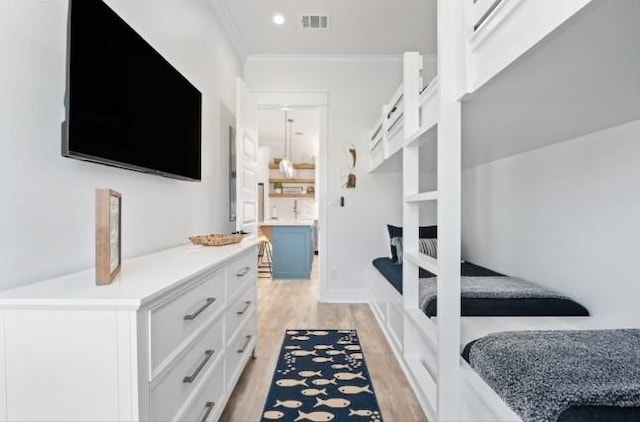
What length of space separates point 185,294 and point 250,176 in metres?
2.38

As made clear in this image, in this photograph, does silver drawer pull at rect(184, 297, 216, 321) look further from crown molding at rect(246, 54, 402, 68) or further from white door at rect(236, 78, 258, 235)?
crown molding at rect(246, 54, 402, 68)

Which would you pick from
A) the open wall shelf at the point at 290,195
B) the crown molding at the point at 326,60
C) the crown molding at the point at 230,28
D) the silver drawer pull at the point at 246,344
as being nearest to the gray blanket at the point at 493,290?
the silver drawer pull at the point at 246,344

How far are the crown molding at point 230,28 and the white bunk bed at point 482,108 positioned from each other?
189 centimetres

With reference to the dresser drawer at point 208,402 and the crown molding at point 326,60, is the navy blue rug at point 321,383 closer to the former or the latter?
the dresser drawer at point 208,402

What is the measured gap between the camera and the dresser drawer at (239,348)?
6.43 feet

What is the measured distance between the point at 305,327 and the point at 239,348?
4.49 ft

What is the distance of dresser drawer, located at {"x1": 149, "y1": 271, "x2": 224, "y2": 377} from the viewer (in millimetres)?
1082

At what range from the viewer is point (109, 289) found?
1.08m

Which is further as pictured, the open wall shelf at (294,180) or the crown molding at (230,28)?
the open wall shelf at (294,180)

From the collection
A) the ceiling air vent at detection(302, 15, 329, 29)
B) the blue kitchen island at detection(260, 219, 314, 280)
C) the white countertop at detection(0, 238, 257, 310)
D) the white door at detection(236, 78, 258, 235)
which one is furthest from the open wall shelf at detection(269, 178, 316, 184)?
the white countertop at detection(0, 238, 257, 310)

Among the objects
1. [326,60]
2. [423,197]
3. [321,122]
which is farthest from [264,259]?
[423,197]

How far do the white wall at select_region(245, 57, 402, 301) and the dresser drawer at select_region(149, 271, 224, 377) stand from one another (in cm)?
289

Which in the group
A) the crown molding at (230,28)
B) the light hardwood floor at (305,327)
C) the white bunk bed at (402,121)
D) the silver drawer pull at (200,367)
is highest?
the crown molding at (230,28)

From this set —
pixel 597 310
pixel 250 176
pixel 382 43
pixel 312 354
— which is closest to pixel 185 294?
pixel 312 354
